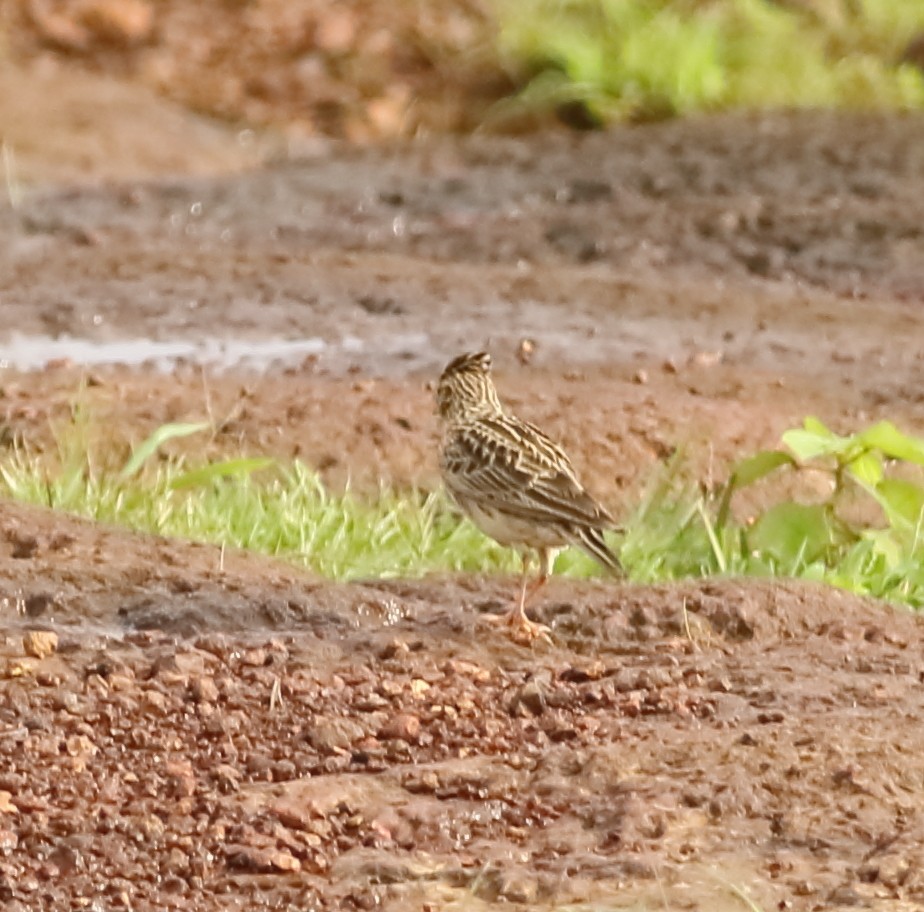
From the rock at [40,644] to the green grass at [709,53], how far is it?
11616 mm

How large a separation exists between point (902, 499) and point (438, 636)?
190cm

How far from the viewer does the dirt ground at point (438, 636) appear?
4488mm

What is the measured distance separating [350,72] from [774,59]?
10.7 feet

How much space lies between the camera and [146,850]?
453cm

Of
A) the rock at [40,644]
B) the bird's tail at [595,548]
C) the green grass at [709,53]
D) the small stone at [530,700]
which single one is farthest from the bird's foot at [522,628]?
the green grass at [709,53]

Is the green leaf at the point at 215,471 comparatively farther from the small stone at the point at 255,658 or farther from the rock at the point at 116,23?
the rock at the point at 116,23

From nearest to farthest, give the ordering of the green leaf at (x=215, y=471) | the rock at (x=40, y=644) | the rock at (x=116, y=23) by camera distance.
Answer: the rock at (x=40, y=644) → the green leaf at (x=215, y=471) → the rock at (x=116, y=23)

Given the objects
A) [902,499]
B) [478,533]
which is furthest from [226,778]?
[902,499]

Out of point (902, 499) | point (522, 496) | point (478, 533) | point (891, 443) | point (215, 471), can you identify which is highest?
point (891, 443)

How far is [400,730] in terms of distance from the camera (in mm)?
5176

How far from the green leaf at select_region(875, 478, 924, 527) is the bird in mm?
1120

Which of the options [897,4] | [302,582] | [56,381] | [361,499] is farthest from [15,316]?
[897,4]

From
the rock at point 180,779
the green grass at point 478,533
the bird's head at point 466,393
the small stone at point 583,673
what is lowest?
the green grass at point 478,533

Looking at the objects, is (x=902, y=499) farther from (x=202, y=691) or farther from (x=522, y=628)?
(x=202, y=691)
